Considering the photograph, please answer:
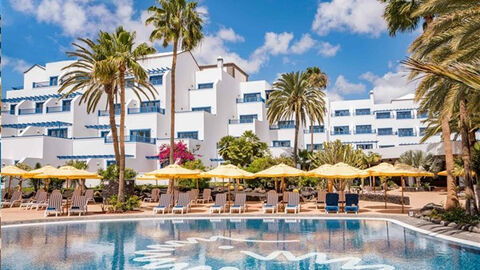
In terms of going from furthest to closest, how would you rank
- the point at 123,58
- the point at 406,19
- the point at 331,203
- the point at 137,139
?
the point at 137,139
the point at 123,58
the point at 331,203
the point at 406,19

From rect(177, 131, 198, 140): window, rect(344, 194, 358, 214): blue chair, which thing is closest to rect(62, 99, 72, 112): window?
rect(177, 131, 198, 140): window

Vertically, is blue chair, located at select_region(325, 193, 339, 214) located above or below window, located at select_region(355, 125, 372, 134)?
below

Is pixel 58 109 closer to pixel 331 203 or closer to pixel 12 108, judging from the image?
pixel 12 108

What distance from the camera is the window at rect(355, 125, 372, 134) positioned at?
2239 inches

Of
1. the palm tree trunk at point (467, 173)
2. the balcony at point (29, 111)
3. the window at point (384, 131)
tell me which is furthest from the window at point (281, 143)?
the palm tree trunk at point (467, 173)

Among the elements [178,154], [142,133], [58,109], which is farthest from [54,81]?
[178,154]

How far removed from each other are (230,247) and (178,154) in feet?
87.0

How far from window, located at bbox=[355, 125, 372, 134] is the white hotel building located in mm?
117

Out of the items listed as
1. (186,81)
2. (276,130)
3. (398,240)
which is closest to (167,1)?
(398,240)

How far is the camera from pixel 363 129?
57.5 meters

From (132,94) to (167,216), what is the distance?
1152 inches

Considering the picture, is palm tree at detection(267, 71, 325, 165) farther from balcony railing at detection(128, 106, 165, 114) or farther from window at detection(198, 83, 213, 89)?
window at detection(198, 83, 213, 89)

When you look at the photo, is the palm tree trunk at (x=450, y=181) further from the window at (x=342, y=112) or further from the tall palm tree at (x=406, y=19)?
the window at (x=342, y=112)

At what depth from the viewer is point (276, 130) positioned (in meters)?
53.5
